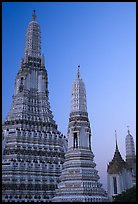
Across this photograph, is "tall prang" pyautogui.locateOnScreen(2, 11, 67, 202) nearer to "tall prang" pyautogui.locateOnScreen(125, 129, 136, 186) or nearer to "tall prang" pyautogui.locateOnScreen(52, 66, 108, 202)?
"tall prang" pyautogui.locateOnScreen(52, 66, 108, 202)

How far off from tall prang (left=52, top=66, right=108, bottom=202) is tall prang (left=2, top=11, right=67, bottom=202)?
4377mm

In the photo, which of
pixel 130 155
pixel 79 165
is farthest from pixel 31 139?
pixel 130 155

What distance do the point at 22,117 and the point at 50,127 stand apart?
4353mm

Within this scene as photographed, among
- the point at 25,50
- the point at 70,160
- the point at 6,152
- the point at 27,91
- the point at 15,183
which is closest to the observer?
the point at 70,160

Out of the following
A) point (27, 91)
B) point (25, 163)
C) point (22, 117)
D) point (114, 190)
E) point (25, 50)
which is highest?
point (25, 50)

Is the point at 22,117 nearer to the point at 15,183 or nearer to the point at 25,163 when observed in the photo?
the point at 25,163

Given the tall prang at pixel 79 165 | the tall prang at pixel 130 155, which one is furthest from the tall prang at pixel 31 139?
the tall prang at pixel 130 155

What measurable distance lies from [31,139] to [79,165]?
383 inches

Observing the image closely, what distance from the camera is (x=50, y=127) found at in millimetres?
41406

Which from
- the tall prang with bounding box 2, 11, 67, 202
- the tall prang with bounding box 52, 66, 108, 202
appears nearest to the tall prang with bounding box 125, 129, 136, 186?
the tall prang with bounding box 2, 11, 67, 202

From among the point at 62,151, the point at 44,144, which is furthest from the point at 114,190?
the point at 44,144

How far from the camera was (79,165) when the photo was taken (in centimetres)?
3167

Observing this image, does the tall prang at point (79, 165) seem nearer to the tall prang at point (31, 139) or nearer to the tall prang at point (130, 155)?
the tall prang at point (31, 139)

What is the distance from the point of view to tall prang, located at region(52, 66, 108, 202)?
30016mm
